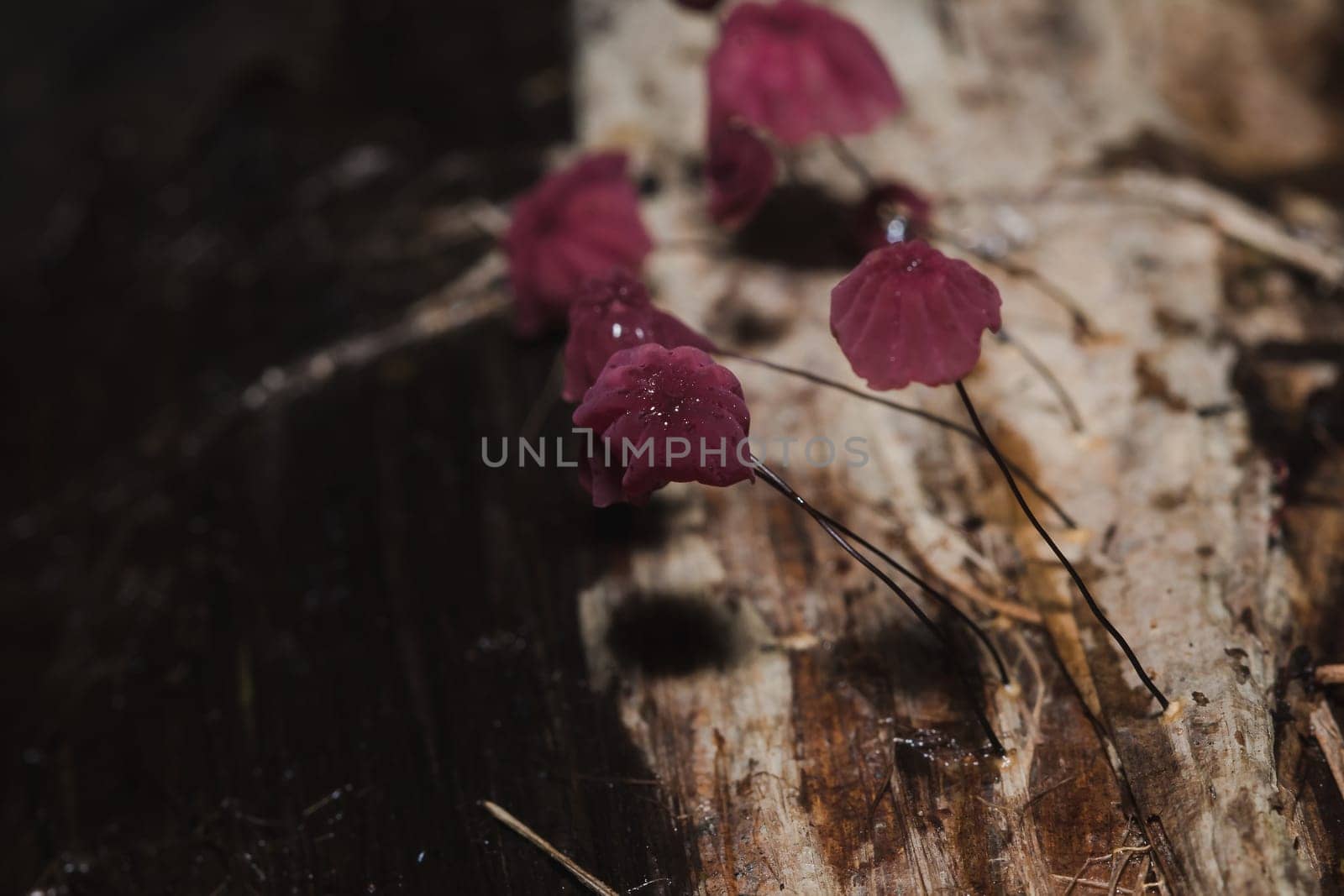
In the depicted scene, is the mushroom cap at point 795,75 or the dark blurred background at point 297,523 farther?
the mushroom cap at point 795,75

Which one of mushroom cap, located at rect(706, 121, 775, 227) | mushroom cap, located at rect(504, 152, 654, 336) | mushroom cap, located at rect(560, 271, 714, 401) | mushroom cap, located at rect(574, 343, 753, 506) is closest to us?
mushroom cap, located at rect(574, 343, 753, 506)

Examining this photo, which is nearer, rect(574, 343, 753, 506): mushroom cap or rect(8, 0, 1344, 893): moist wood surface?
rect(574, 343, 753, 506): mushroom cap

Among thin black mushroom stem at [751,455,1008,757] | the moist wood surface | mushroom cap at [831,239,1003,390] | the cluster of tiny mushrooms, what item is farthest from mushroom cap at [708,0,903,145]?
thin black mushroom stem at [751,455,1008,757]

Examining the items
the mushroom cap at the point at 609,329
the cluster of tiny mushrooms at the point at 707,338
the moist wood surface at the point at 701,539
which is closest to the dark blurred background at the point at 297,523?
the moist wood surface at the point at 701,539

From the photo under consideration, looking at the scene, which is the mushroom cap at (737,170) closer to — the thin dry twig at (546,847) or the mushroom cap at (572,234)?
the mushroom cap at (572,234)

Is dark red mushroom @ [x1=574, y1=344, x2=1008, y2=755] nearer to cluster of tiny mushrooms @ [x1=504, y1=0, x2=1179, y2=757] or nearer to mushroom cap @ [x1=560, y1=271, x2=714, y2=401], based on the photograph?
cluster of tiny mushrooms @ [x1=504, y1=0, x2=1179, y2=757]

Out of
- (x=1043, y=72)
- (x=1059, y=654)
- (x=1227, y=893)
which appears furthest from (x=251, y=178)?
(x=1227, y=893)
